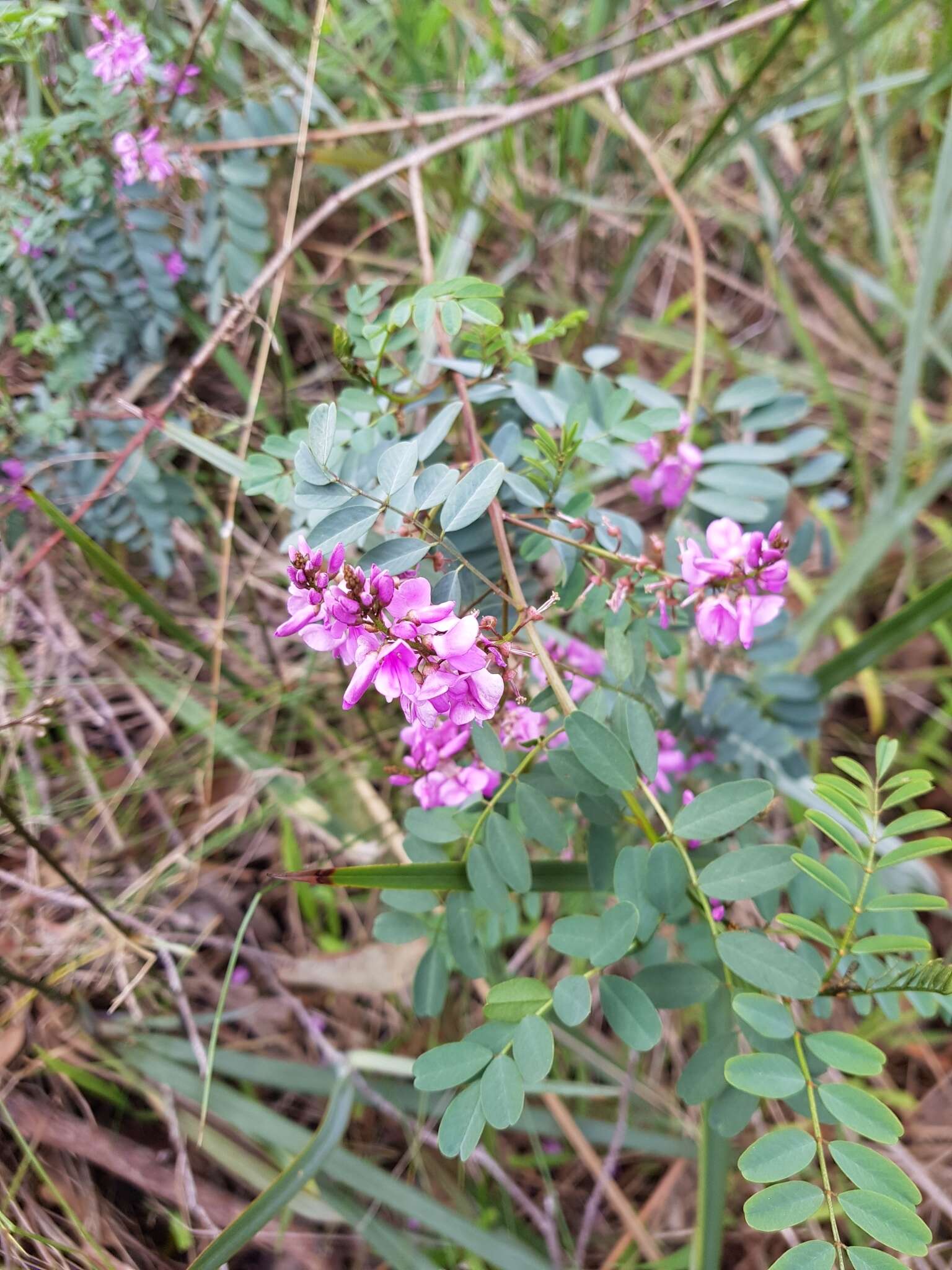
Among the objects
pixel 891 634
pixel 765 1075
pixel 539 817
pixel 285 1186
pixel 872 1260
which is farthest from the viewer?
pixel 891 634

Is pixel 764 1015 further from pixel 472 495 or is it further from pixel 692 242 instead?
pixel 692 242

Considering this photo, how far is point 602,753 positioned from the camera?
0.76 meters

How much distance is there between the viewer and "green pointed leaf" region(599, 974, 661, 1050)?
2.44 feet

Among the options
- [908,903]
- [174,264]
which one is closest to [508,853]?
[908,903]

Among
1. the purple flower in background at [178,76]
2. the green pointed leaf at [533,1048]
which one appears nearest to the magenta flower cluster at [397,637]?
the green pointed leaf at [533,1048]

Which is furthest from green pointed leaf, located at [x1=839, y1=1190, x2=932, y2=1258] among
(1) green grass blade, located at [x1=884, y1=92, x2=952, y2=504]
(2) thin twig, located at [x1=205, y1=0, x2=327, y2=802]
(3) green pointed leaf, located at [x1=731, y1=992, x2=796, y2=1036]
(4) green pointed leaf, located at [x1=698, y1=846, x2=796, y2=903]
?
(1) green grass blade, located at [x1=884, y1=92, x2=952, y2=504]

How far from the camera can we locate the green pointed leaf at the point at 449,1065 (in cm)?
75

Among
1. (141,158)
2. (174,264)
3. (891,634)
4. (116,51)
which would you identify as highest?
(116,51)

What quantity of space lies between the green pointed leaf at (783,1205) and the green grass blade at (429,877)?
0.32 m

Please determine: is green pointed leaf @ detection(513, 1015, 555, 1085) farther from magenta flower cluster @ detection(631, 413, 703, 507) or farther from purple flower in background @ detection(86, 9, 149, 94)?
purple flower in background @ detection(86, 9, 149, 94)

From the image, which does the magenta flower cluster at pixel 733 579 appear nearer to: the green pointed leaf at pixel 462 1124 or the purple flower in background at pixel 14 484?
the green pointed leaf at pixel 462 1124

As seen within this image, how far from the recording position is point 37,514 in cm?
141

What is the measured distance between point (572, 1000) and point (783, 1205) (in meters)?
0.22

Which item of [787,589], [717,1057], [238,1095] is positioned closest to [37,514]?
[238,1095]
